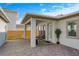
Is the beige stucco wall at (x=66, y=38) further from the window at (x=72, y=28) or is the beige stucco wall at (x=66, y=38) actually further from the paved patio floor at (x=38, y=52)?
the paved patio floor at (x=38, y=52)

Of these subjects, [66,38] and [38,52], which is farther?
[66,38]

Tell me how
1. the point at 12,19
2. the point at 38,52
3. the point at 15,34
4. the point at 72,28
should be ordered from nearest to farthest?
the point at 38,52 < the point at 72,28 < the point at 12,19 < the point at 15,34

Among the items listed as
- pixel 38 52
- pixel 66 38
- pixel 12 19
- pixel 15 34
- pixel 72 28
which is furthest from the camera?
pixel 15 34

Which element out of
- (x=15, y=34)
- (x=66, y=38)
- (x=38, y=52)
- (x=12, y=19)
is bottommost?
(x=38, y=52)

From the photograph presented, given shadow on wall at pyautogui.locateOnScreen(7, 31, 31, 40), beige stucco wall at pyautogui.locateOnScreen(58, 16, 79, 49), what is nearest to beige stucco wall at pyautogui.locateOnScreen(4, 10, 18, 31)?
shadow on wall at pyautogui.locateOnScreen(7, 31, 31, 40)

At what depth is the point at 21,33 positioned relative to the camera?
2191cm

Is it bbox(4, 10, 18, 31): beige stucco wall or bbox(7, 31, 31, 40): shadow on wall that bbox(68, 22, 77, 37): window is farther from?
bbox(7, 31, 31, 40): shadow on wall

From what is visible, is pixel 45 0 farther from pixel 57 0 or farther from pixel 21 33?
pixel 21 33

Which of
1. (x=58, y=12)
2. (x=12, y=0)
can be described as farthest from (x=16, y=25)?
(x=12, y=0)

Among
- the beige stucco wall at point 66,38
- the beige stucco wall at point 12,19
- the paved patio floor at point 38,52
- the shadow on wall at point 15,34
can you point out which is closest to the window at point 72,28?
the beige stucco wall at point 66,38

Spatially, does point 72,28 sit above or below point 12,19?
below

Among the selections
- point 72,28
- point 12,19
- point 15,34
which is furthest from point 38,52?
point 15,34

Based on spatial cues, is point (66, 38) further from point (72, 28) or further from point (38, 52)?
point (38, 52)

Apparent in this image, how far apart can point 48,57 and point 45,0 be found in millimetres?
3201
